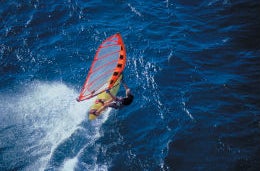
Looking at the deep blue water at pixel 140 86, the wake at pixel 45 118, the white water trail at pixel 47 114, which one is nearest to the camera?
the deep blue water at pixel 140 86

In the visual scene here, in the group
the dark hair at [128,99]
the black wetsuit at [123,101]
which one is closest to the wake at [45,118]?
the black wetsuit at [123,101]

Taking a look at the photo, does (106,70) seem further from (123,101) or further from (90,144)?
(90,144)

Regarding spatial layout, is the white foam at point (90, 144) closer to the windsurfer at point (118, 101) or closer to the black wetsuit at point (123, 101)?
Result: the windsurfer at point (118, 101)

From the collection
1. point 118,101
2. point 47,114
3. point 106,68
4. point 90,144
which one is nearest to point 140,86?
point 106,68

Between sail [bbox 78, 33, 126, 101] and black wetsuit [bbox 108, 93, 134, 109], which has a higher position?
sail [bbox 78, 33, 126, 101]

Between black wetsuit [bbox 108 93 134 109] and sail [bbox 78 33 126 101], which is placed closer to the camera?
black wetsuit [bbox 108 93 134 109]

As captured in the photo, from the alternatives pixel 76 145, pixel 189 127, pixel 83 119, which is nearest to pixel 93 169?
pixel 76 145

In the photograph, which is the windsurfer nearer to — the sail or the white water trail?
the sail

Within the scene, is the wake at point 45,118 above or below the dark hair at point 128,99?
below

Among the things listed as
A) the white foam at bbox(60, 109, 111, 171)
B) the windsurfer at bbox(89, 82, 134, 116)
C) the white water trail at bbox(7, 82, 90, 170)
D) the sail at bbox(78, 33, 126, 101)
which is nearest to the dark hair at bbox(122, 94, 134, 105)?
the windsurfer at bbox(89, 82, 134, 116)
